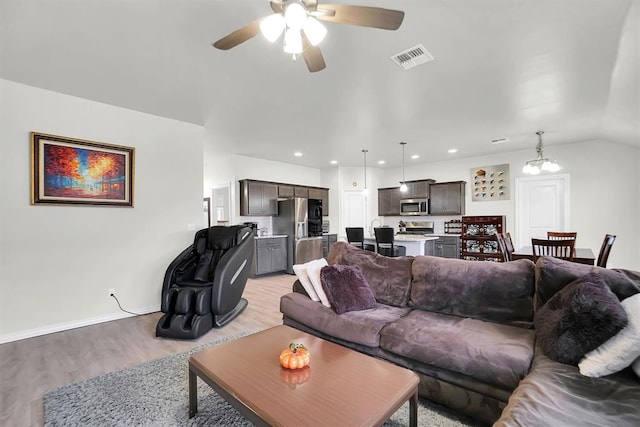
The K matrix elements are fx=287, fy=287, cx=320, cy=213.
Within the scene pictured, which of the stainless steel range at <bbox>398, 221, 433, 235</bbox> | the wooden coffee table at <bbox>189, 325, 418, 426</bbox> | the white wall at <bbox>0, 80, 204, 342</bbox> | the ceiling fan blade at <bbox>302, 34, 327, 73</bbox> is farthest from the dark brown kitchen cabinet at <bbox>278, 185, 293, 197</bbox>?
the wooden coffee table at <bbox>189, 325, 418, 426</bbox>

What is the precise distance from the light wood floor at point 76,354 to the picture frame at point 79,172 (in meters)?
1.46

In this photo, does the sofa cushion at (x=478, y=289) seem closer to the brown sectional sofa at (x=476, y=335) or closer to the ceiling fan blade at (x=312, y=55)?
the brown sectional sofa at (x=476, y=335)

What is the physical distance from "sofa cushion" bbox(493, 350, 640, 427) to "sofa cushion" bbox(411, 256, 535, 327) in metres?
0.68

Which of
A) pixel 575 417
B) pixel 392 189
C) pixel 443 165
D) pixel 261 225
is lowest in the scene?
pixel 575 417

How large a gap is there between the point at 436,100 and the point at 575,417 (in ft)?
10.6

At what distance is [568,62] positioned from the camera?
260cm

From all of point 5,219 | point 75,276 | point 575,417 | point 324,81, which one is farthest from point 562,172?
point 5,219

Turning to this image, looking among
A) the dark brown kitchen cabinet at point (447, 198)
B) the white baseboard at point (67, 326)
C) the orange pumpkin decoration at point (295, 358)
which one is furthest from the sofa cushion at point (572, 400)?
the dark brown kitchen cabinet at point (447, 198)

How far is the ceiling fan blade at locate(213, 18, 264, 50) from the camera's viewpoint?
1.66 meters

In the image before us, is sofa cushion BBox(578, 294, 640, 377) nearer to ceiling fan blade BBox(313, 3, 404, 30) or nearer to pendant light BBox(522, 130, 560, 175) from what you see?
ceiling fan blade BBox(313, 3, 404, 30)

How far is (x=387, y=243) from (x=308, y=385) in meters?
3.78

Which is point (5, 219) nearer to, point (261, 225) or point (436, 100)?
point (261, 225)

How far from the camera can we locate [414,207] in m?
7.30

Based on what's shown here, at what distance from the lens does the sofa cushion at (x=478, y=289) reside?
6.87ft
